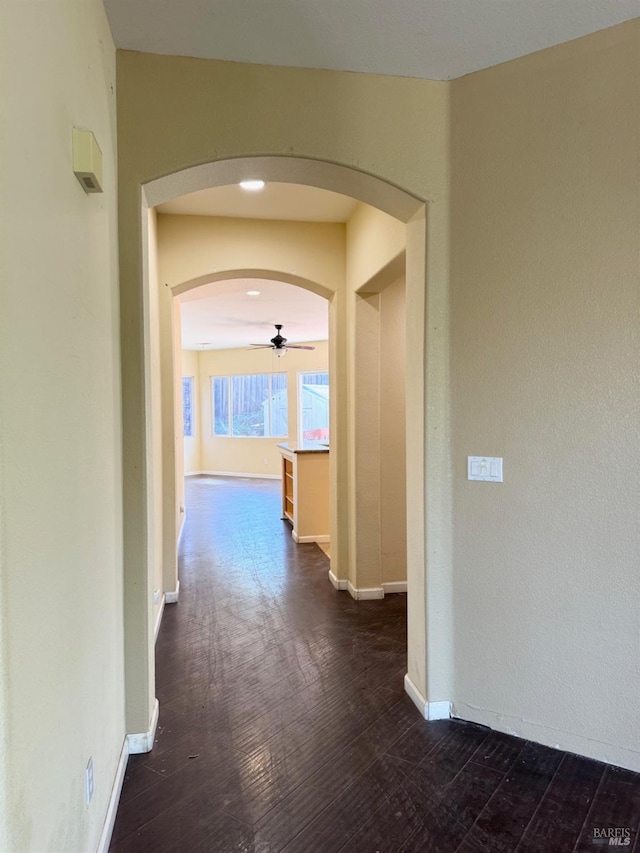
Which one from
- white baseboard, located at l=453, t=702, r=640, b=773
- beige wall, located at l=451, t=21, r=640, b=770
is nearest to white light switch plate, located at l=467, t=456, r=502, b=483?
beige wall, located at l=451, t=21, r=640, b=770

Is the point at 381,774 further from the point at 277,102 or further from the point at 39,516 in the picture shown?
the point at 277,102

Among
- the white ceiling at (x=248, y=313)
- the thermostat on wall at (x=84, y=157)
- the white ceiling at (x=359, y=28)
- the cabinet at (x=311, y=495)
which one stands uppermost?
the white ceiling at (x=359, y=28)

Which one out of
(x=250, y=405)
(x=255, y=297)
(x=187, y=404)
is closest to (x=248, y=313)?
(x=255, y=297)

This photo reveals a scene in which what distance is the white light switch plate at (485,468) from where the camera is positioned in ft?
7.21

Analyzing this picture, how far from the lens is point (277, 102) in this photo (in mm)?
2113

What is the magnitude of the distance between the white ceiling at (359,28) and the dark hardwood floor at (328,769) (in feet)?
9.06

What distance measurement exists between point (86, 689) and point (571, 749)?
186 cm

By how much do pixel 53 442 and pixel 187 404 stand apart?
1045 cm

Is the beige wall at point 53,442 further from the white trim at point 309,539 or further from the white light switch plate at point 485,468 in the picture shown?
the white trim at point 309,539

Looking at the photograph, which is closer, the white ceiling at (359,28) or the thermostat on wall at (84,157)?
the thermostat on wall at (84,157)

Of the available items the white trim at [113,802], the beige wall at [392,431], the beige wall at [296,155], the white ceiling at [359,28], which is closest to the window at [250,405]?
the beige wall at [392,431]

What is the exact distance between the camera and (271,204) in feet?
11.2

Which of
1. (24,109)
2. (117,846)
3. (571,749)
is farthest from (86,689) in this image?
(571,749)
